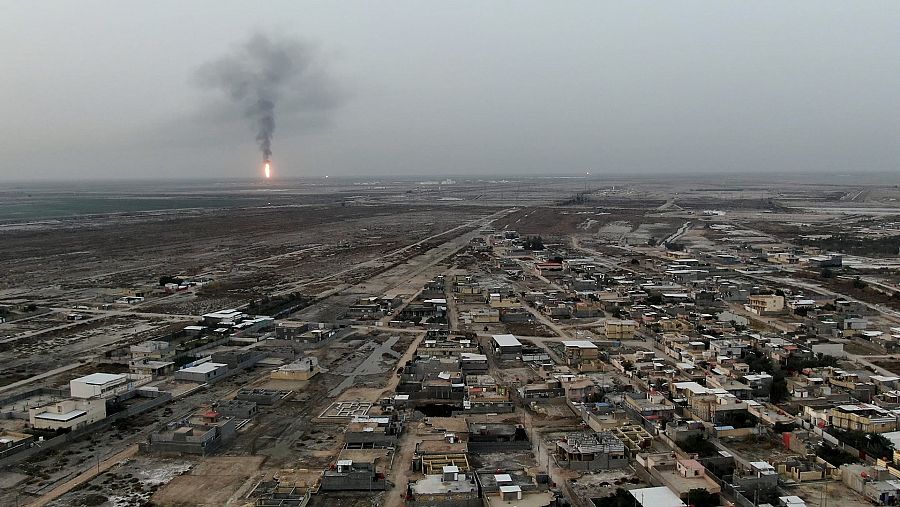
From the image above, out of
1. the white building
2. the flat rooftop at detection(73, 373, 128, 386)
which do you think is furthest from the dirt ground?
the flat rooftop at detection(73, 373, 128, 386)

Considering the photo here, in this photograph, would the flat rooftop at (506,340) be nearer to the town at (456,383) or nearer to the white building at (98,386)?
the town at (456,383)

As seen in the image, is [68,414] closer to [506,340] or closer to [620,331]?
[506,340]

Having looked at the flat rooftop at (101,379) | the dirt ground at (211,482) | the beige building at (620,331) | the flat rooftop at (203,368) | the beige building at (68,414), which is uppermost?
the flat rooftop at (101,379)

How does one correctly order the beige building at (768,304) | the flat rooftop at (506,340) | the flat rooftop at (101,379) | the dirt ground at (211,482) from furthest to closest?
1. the beige building at (768,304)
2. the flat rooftop at (506,340)
3. the flat rooftop at (101,379)
4. the dirt ground at (211,482)

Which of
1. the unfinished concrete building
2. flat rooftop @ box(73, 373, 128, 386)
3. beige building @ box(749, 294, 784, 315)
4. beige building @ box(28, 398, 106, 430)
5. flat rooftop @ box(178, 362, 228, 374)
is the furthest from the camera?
beige building @ box(749, 294, 784, 315)

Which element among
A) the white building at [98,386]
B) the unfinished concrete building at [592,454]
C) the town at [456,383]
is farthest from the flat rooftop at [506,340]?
the white building at [98,386]

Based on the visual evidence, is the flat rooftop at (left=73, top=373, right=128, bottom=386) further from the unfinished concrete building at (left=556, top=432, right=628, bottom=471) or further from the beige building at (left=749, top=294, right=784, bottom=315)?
the beige building at (left=749, top=294, right=784, bottom=315)

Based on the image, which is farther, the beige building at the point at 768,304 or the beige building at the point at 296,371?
the beige building at the point at 768,304

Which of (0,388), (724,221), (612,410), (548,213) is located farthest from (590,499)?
(548,213)

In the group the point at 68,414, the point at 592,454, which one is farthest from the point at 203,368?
the point at 592,454

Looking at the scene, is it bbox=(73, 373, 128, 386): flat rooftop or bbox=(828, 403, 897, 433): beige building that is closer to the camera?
bbox=(828, 403, 897, 433): beige building
